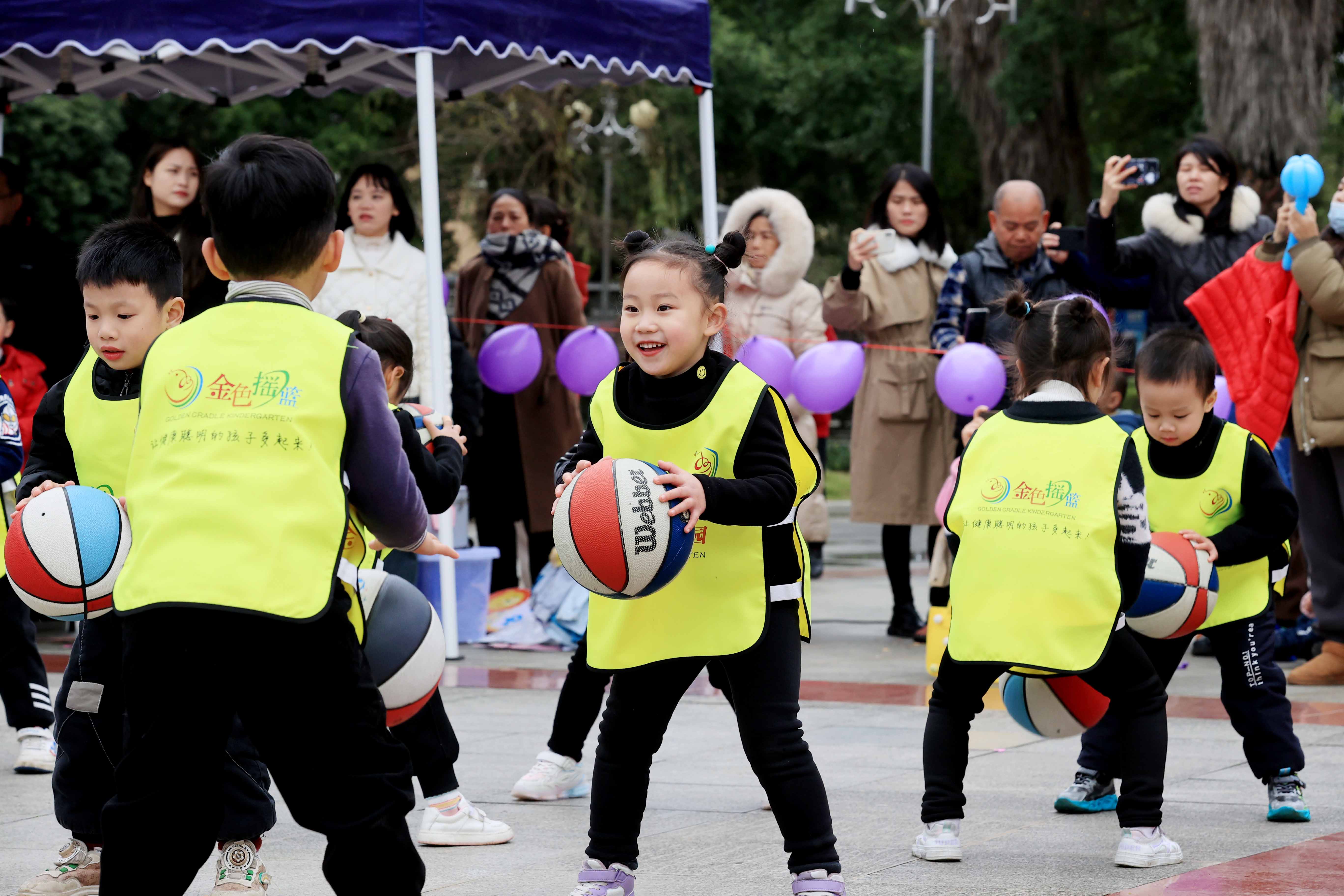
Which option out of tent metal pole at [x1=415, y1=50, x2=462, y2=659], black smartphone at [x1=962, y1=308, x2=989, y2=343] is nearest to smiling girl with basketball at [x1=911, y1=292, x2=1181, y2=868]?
black smartphone at [x1=962, y1=308, x2=989, y2=343]

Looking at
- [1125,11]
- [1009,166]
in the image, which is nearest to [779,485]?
[1009,166]

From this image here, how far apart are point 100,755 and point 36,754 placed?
5.82ft

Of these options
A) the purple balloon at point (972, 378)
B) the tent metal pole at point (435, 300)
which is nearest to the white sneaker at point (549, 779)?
the tent metal pole at point (435, 300)

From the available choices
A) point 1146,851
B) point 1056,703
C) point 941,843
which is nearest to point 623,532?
point 941,843

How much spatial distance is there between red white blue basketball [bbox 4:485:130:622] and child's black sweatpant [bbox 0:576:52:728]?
2269 millimetres

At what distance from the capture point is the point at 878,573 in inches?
514

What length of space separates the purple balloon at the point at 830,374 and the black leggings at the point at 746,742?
4.58 metres

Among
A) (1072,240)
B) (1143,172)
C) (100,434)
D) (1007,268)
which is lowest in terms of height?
(100,434)

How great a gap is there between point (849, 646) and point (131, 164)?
2197 cm

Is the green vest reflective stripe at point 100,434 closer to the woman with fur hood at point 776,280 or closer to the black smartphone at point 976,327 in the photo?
the black smartphone at point 976,327

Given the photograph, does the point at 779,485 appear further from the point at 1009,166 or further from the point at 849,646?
the point at 1009,166

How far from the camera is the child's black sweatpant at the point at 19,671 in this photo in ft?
19.4

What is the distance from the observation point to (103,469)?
413 centimetres

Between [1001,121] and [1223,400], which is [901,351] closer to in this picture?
[1223,400]
